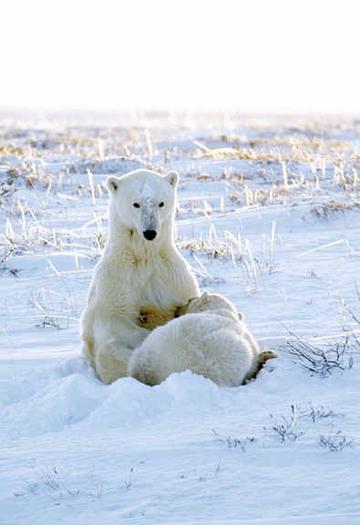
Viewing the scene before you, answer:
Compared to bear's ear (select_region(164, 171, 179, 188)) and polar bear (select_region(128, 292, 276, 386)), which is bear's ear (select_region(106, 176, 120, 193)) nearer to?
bear's ear (select_region(164, 171, 179, 188))

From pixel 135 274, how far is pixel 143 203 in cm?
45

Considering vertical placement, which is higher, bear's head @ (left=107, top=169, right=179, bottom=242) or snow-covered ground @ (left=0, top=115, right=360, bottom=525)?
bear's head @ (left=107, top=169, right=179, bottom=242)

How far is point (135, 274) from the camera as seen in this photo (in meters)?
5.78

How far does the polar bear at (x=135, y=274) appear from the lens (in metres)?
5.64

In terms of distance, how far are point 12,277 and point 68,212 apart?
12.1ft

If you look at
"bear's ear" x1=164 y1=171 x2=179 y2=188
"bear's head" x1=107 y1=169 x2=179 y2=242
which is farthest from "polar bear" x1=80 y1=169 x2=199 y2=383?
"bear's ear" x1=164 y1=171 x2=179 y2=188

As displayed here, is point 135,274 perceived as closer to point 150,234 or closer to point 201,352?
point 150,234

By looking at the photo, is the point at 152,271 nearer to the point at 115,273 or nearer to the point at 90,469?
the point at 115,273

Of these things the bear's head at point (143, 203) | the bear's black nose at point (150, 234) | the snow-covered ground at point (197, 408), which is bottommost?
the snow-covered ground at point (197, 408)

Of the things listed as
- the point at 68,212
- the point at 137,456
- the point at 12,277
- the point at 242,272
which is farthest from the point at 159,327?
→ the point at 68,212

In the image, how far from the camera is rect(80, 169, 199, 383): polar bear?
564 cm

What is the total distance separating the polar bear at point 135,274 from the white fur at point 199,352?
0.36 metres

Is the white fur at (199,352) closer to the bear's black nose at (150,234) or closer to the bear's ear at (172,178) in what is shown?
the bear's black nose at (150,234)

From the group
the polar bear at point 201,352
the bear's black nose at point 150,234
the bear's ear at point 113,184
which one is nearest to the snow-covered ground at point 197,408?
the polar bear at point 201,352
